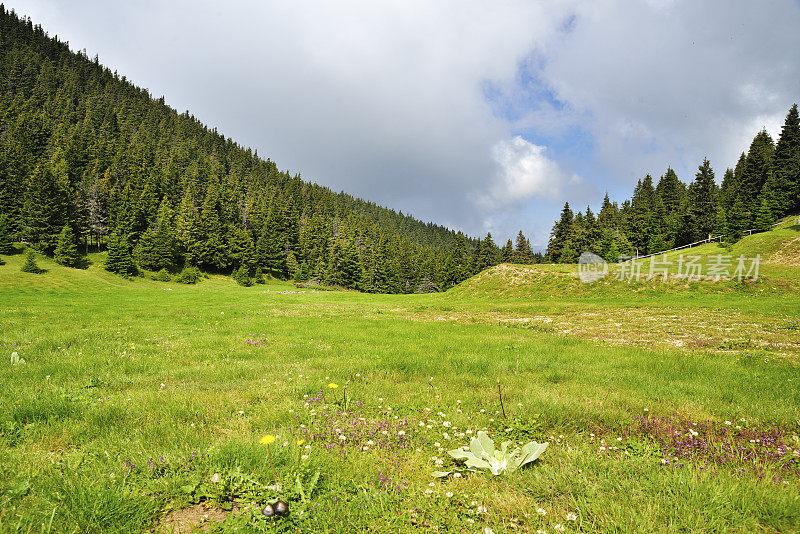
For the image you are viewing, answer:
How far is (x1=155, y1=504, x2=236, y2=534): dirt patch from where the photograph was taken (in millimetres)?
2957

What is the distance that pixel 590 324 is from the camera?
1772 centimetres

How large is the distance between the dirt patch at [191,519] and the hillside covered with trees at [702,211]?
8052 centimetres

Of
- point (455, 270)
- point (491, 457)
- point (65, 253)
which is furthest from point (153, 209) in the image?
point (491, 457)

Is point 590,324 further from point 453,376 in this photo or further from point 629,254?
point 629,254

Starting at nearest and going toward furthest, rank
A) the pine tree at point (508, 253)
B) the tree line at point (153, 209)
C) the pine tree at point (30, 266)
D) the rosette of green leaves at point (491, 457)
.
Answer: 1. the rosette of green leaves at point (491, 457)
2. the pine tree at point (30, 266)
3. the tree line at point (153, 209)
4. the pine tree at point (508, 253)

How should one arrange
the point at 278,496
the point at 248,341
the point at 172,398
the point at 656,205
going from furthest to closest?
the point at 656,205 → the point at 248,341 → the point at 172,398 → the point at 278,496

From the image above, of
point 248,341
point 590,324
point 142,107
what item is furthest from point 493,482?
point 142,107

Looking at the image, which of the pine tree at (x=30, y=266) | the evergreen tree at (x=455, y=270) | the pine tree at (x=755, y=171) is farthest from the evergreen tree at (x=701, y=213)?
the pine tree at (x=30, y=266)

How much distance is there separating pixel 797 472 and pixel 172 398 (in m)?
9.02

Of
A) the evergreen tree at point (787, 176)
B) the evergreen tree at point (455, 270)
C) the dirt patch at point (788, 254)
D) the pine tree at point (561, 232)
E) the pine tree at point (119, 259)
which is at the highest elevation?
the evergreen tree at point (787, 176)

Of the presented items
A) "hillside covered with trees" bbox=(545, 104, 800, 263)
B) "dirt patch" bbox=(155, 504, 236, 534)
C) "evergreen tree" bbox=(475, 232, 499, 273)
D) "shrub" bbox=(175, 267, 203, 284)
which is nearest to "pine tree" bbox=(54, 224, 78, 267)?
"shrub" bbox=(175, 267, 203, 284)

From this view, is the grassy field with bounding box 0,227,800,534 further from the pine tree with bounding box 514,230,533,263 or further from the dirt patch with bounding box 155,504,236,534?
the pine tree with bounding box 514,230,533,263

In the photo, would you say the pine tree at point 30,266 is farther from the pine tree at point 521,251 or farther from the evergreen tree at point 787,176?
the evergreen tree at point 787,176

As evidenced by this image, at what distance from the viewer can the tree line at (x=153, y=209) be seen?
76312mm
